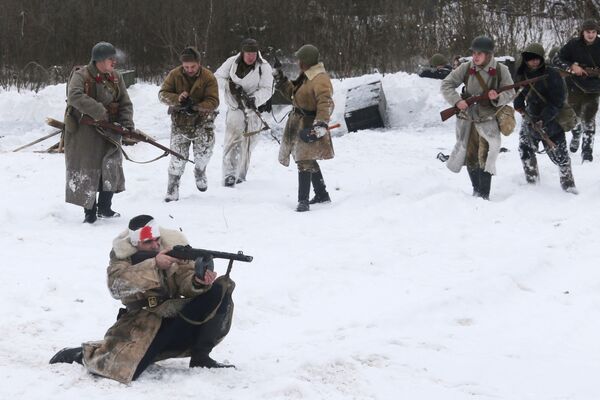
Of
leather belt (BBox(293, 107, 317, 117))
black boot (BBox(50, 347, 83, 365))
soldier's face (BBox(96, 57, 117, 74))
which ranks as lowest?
black boot (BBox(50, 347, 83, 365))

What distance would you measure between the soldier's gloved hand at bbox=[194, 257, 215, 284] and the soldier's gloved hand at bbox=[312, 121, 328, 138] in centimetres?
450

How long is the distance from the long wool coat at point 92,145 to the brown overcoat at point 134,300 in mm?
3667

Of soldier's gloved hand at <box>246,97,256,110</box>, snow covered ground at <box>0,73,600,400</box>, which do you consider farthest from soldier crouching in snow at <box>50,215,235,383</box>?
soldier's gloved hand at <box>246,97,256,110</box>

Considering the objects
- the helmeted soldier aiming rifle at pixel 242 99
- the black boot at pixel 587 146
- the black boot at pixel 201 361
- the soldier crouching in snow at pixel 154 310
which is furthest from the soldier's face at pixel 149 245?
the black boot at pixel 587 146

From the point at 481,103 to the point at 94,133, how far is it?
11.5ft

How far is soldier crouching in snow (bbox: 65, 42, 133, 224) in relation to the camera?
8.25 metres

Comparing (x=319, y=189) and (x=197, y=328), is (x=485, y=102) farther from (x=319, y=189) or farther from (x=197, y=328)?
(x=197, y=328)

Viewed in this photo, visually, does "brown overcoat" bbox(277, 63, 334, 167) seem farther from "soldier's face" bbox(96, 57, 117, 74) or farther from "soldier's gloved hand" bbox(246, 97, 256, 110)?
"soldier's face" bbox(96, 57, 117, 74)

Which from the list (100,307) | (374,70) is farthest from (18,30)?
(100,307)

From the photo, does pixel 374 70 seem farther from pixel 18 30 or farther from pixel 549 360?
pixel 549 360

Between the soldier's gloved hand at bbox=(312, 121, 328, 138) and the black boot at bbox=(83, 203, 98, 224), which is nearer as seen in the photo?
the black boot at bbox=(83, 203, 98, 224)

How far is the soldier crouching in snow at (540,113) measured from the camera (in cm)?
902

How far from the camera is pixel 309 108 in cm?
927

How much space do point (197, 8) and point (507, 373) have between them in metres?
15.9
